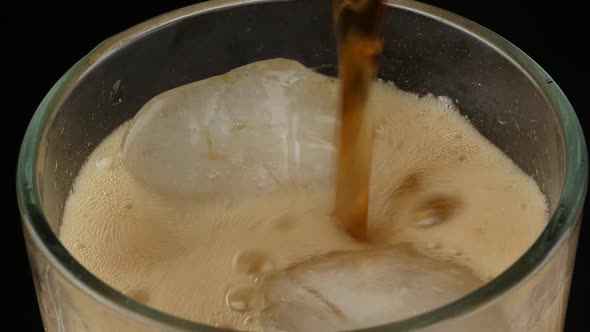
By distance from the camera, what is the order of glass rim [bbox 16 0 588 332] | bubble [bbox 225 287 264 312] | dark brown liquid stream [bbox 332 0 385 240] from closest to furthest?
glass rim [bbox 16 0 588 332] → bubble [bbox 225 287 264 312] → dark brown liquid stream [bbox 332 0 385 240]

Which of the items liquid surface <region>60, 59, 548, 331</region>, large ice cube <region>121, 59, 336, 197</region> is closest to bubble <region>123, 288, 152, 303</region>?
liquid surface <region>60, 59, 548, 331</region>

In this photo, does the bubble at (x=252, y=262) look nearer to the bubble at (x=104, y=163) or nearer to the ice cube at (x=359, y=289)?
the ice cube at (x=359, y=289)

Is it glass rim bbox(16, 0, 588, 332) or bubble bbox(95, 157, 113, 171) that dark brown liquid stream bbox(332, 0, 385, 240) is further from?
bubble bbox(95, 157, 113, 171)

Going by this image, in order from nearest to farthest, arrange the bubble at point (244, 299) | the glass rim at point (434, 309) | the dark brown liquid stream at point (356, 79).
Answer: the glass rim at point (434, 309) < the bubble at point (244, 299) < the dark brown liquid stream at point (356, 79)

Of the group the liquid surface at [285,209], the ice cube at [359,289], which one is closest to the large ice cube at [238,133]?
the liquid surface at [285,209]

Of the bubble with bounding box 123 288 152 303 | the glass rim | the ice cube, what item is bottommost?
the bubble with bounding box 123 288 152 303

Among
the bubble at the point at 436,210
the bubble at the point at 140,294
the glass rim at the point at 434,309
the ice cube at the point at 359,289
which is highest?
the glass rim at the point at 434,309

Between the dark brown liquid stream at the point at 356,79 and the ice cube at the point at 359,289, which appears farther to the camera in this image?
the dark brown liquid stream at the point at 356,79

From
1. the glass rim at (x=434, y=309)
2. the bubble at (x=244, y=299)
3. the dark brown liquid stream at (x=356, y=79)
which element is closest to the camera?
the glass rim at (x=434, y=309)
